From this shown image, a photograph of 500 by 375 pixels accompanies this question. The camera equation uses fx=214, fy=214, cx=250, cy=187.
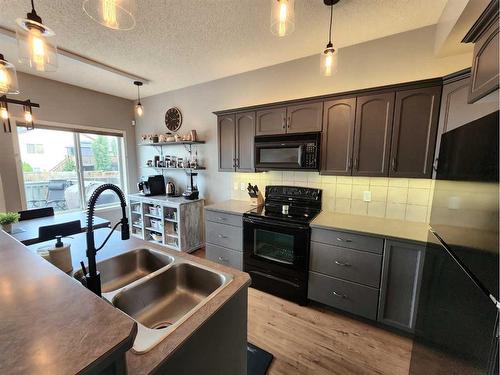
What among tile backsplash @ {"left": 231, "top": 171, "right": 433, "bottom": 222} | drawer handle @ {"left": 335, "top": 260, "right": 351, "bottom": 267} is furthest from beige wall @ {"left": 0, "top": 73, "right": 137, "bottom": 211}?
drawer handle @ {"left": 335, "top": 260, "right": 351, "bottom": 267}

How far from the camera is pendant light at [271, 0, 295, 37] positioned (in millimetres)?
1041

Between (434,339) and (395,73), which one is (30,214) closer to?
(434,339)

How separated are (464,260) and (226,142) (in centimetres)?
248

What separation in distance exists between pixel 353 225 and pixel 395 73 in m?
1.55

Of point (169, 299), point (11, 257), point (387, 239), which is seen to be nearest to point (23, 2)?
point (11, 257)

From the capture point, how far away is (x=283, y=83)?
270cm

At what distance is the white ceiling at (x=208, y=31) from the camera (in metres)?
1.71

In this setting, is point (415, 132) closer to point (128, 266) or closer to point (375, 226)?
point (375, 226)

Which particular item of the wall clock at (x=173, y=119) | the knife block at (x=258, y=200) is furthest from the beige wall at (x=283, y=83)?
the knife block at (x=258, y=200)

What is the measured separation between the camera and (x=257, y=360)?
164 cm

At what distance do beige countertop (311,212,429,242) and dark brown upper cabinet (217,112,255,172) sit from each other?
42.1 inches

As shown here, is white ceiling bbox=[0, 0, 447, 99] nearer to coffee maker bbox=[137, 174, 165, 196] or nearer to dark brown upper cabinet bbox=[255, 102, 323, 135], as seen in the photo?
dark brown upper cabinet bbox=[255, 102, 323, 135]

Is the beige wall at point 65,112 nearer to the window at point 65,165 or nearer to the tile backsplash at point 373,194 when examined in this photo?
the window at point 65,165

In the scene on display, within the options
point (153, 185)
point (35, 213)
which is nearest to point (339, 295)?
point (153, 185)
